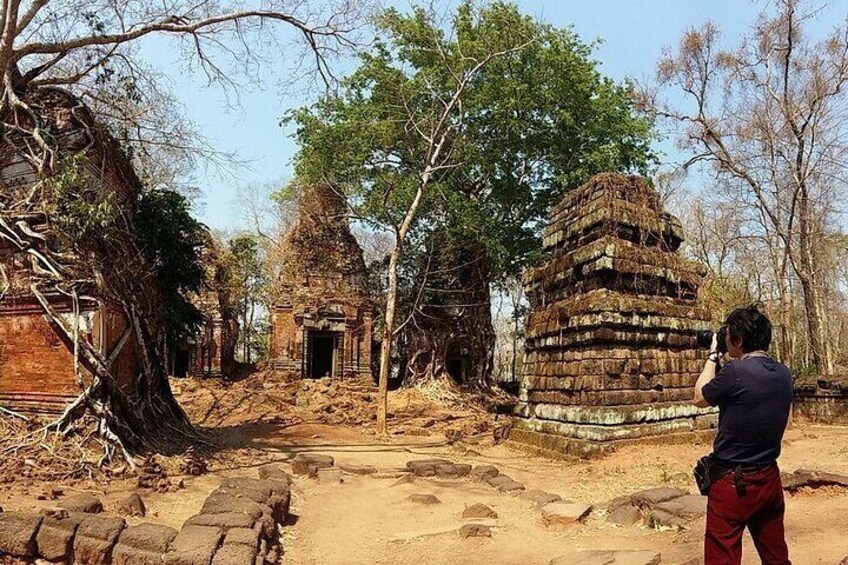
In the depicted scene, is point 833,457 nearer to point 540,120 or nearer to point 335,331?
point 540,120

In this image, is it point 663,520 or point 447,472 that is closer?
point 663,520

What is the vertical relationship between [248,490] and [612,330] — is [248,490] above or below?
below

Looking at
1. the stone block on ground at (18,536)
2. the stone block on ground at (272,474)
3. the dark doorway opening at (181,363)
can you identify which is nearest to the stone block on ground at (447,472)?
the stone block on ground at (272,474)

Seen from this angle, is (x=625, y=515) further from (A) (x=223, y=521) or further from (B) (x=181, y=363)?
(B) (x=181, y=363)

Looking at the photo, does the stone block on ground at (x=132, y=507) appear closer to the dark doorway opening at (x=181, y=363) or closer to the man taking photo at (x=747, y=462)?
the man taking photo at (x=747, y=462)

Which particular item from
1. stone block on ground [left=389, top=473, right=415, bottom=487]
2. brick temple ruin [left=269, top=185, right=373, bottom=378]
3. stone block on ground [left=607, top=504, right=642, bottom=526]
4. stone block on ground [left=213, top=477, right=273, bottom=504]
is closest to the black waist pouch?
stone block on ground [left=607, top=504, right=642, bottom=526]

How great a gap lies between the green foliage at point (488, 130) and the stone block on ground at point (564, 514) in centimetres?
1293

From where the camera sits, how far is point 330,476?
9.30 metres

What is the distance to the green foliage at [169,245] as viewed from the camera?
12156mm

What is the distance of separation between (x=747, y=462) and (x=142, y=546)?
3.91 meters

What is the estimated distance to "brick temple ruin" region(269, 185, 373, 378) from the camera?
928 inches

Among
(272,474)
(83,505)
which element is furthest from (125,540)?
(272,474)

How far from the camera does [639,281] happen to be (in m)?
10.9

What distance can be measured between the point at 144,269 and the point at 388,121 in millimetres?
8965
